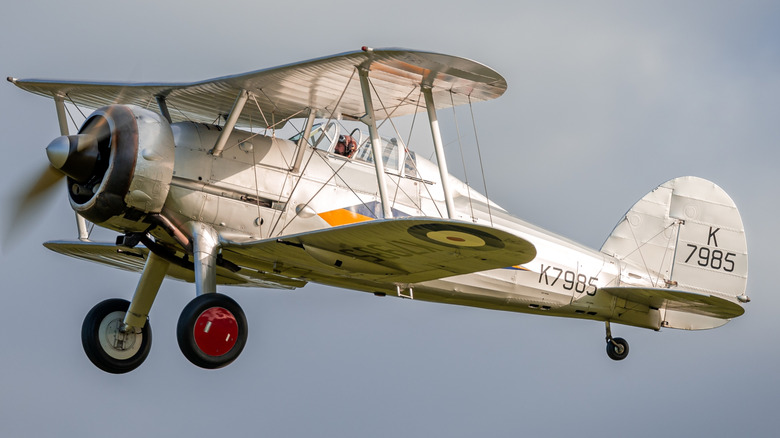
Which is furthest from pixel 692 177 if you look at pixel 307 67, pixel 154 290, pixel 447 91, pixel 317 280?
pixel 154 290

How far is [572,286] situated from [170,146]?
207 inches

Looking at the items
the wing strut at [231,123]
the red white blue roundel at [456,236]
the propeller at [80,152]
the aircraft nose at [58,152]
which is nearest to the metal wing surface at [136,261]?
the wing strut at [231,123]

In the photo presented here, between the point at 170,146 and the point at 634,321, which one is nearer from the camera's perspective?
the point at 170,146

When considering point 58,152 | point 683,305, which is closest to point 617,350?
point 683,305

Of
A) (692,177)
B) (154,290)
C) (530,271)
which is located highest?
(692,177)

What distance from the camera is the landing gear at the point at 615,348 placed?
13.4m

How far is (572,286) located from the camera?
41.5 feet

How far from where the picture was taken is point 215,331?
32.1 ft

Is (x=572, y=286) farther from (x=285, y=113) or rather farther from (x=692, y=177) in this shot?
(x=285, y=113)

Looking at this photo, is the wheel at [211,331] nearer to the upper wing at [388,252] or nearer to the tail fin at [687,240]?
the upper wing at [388,252]

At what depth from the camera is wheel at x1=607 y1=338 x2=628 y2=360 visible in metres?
13.4

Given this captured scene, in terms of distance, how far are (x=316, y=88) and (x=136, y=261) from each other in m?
3.75

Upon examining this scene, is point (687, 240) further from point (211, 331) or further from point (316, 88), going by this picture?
point (211, 331)

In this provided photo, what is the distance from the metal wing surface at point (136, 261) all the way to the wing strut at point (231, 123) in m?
1.94
